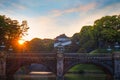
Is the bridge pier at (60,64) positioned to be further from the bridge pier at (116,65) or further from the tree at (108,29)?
the tree at (108,29)

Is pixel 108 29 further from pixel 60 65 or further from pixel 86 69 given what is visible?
pixel 60 65

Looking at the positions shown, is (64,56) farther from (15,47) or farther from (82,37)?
(82,37)

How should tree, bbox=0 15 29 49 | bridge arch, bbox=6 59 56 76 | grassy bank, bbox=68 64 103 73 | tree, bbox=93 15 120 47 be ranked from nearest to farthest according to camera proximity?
bridge arch, bbox=6 59 56 76
tree, bbox=0 15 29 49
grassy bank, bbox=68 64 103 73
tree, bbox=93 15 120 47

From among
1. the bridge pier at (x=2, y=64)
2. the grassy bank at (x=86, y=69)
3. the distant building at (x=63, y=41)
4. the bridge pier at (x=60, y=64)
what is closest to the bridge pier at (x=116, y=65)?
the bridge pier at (x=60, y=64)

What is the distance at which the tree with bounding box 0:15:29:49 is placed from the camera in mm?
98000

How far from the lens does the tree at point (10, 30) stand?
9800 centimetres

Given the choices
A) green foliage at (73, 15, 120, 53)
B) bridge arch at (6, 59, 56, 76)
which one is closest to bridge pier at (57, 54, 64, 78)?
bridge arch at (6, 59, 56, 76)

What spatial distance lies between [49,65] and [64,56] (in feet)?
12.0

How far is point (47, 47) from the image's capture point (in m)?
164

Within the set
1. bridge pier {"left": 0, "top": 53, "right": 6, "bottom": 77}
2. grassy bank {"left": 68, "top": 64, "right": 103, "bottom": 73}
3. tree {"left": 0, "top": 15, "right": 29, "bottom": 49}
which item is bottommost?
grassy bank {"left": 68, "top": 64, "right": 103, "bottom": 73}

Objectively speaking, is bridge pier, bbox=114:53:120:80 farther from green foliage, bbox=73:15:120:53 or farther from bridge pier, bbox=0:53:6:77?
green foliage, bbox=73:15:120:53

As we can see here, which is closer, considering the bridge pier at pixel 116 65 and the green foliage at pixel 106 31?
the bridge pier at pixel 116 65

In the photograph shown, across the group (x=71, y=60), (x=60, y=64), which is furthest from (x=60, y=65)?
(x=71, y=60)

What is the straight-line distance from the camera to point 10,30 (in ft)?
332
